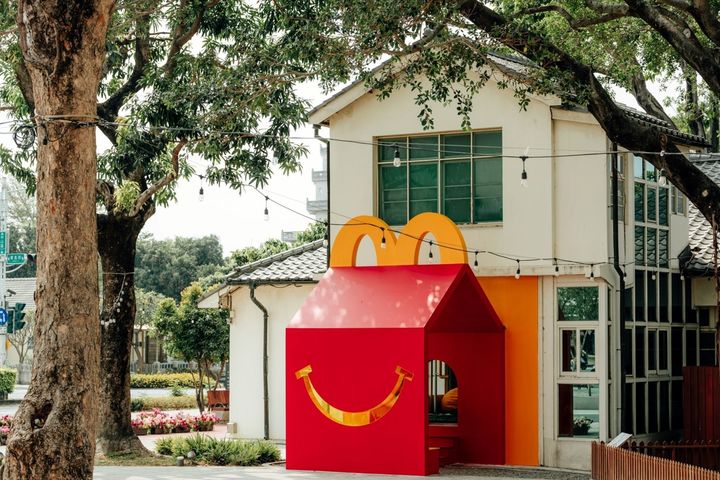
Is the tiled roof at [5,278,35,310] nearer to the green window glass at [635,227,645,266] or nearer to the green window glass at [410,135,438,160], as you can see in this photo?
the green window glass at [410,135,438,160]

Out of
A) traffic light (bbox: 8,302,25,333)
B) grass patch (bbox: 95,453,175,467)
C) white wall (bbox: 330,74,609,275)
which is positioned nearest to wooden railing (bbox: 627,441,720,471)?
white wall (bbox: 330,74,609,275)

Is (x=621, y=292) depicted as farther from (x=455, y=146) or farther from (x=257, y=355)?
(x=257, y=355)

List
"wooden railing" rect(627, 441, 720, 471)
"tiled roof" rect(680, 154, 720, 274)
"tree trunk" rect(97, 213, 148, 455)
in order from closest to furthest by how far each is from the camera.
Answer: "wooden railing" rect(627, 441, 720, 471), "tree trunk" rect(97, 213, 148, 455), "tiled roof" rect(680, 154, 720, 274)

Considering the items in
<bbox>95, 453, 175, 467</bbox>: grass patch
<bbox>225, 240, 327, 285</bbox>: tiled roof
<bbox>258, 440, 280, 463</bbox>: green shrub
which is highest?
<bbox>225, 240, 327, 285</bbox>: tiled roof

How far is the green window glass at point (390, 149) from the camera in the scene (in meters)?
22.2

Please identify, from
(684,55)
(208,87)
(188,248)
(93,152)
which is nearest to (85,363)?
(93,152)

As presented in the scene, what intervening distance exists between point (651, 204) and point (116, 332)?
33.6ft

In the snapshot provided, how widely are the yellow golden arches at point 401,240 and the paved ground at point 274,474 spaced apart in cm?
350

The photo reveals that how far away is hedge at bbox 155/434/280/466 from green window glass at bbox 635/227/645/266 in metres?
7.37

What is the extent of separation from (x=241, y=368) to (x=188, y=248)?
63564 mm

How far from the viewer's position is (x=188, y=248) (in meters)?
88.4

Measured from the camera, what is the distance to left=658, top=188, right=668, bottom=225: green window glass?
905 inches

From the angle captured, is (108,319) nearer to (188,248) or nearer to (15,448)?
(15,448)

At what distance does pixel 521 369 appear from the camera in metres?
20.7
